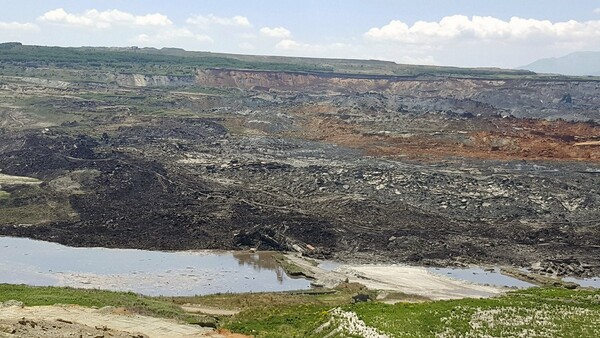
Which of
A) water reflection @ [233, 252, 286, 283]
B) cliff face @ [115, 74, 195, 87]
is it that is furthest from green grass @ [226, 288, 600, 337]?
cliff face @ [115, 74, 195, 87]

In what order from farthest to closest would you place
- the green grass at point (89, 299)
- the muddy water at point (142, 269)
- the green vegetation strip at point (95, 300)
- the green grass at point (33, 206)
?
the green grass at point (33, 206), the muddy water at point (142, 269), the green grass at point (89, 299), the green vegetation strip at point (95, 300)

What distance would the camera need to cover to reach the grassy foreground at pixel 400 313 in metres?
24.7

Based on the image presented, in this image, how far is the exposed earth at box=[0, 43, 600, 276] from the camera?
156 feet

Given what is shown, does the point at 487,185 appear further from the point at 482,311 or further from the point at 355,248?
the point at 482,311

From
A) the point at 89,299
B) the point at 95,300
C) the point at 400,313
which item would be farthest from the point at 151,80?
the point at 400,313

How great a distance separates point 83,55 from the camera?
7530 inches

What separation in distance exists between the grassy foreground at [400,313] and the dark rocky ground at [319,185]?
513 inches

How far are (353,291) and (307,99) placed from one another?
110 m

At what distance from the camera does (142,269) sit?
136ft

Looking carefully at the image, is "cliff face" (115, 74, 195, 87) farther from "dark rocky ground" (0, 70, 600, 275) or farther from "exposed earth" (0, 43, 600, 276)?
"dark rocky ground" (0, 70, 600, 275)

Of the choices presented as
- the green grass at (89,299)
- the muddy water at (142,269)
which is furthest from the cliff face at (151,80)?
the green grass at (89,299)

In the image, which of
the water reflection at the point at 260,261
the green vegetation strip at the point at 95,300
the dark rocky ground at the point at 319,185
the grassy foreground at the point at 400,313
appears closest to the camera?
the grassy foreground at the point at 400,313

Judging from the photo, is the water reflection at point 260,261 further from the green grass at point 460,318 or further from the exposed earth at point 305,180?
the green grass at point 460,318

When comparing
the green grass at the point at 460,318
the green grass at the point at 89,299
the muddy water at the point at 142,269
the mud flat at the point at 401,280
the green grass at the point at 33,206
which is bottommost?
the muddy water at the point at 142,269
